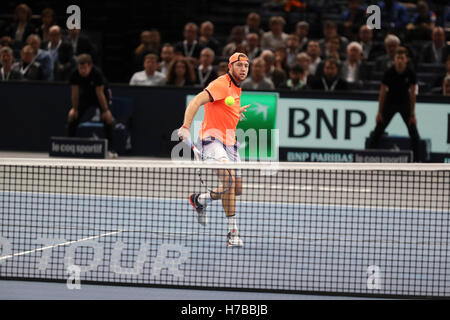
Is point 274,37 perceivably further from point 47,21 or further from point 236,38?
point 47,21

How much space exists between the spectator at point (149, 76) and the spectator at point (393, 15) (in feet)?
16.5

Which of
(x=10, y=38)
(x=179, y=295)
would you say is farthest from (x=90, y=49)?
(x=179, y=295)

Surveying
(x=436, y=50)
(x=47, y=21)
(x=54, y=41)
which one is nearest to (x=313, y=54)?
(x=436, y=50)

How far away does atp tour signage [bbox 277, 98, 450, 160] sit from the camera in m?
14.2

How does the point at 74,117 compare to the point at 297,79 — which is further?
the point at 297,79

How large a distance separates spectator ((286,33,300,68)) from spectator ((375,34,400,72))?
1476mm

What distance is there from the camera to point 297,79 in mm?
14625

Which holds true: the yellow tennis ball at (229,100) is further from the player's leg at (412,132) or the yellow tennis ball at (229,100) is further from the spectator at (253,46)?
the spectator at (253,46)

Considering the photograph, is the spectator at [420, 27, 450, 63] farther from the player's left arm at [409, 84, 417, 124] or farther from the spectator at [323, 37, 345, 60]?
the player's left arm at [409, 84, 417, 124]

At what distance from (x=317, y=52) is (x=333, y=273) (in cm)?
906

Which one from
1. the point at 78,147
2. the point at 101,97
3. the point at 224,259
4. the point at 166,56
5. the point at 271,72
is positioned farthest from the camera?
the point at 166,56

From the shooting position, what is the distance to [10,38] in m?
17.1

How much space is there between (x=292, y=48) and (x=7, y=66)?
515 centimetres

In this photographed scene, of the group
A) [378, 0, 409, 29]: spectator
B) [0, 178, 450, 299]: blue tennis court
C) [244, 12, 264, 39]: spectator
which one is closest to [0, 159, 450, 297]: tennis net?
[0, 178, 450, 299]: blue tennis court
